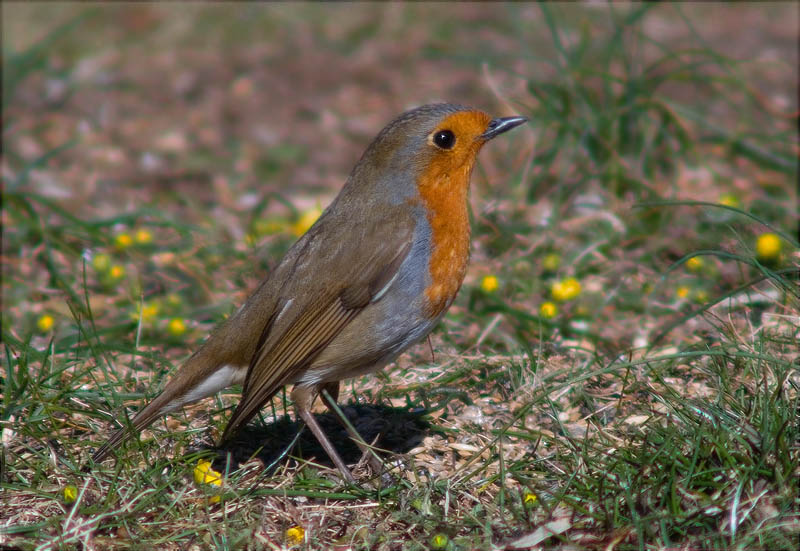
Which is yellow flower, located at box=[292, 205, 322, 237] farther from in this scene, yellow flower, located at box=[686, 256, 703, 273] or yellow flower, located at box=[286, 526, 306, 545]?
yellow flower, located at box=[286, 526, 306, 545]

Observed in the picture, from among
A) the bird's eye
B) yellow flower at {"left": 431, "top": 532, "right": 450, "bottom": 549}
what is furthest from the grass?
the bird's eye

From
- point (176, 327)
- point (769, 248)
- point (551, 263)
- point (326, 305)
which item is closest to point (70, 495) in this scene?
point (326, 305)

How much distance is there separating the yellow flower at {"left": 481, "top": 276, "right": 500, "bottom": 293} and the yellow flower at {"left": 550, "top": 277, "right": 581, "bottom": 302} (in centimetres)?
34

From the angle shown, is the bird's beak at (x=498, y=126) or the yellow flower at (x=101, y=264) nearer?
the bird's beak at (x=498, y=126)

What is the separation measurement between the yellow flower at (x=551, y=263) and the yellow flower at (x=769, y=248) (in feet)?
4.28

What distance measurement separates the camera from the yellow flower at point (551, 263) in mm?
5492

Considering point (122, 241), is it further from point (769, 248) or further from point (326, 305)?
point (769, 248)

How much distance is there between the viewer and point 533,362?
13.5ft

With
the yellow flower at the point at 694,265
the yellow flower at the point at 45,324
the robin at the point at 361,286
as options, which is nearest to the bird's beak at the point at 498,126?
Result: the robin at the point at 361,286

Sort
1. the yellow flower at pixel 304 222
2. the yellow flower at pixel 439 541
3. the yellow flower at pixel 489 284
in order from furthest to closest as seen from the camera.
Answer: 1. the yellow flower at pixel 304 222
2. the yellow flower at pixel 489 284
3. the yellow flower at pixel 439 541

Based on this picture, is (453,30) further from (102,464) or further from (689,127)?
(102,464)

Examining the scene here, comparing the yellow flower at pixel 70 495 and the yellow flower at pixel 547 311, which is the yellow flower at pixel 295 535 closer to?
the yellow flower at pixel 70 495

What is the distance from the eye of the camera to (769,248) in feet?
14.5

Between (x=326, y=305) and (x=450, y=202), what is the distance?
0.66 meters
